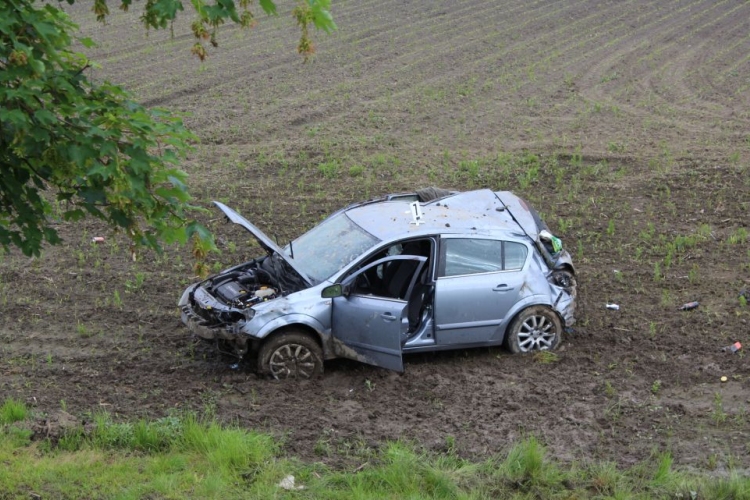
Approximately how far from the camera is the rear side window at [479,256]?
34.2 feet

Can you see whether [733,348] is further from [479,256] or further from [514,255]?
[479,256]

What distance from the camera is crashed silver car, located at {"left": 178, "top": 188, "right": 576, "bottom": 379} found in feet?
32.4

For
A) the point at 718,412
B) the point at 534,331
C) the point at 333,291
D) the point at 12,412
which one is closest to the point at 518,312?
the point at 534,331

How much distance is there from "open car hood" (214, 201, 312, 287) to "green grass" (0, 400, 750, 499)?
7.12 feet

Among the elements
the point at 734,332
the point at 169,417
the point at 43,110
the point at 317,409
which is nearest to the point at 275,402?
the point at 317,409

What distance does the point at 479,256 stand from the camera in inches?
417

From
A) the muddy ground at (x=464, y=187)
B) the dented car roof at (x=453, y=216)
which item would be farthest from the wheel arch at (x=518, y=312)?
the dented car roof at (x=453, y=216)

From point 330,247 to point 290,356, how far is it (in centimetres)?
142

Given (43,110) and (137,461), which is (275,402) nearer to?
(137,461)

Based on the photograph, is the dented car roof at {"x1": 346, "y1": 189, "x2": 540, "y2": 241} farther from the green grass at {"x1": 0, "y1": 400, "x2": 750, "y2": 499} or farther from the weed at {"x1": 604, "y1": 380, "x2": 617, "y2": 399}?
the green grass at {"x1": 0, "y1": 400, "x2": 750, "y2": 499}

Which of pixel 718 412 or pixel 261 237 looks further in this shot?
pixel 261 237

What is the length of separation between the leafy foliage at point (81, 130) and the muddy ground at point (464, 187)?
2.84 meters

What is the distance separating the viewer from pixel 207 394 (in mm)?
9625

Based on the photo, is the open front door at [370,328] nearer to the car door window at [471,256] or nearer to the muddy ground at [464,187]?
the muddy ground at [464,187]
